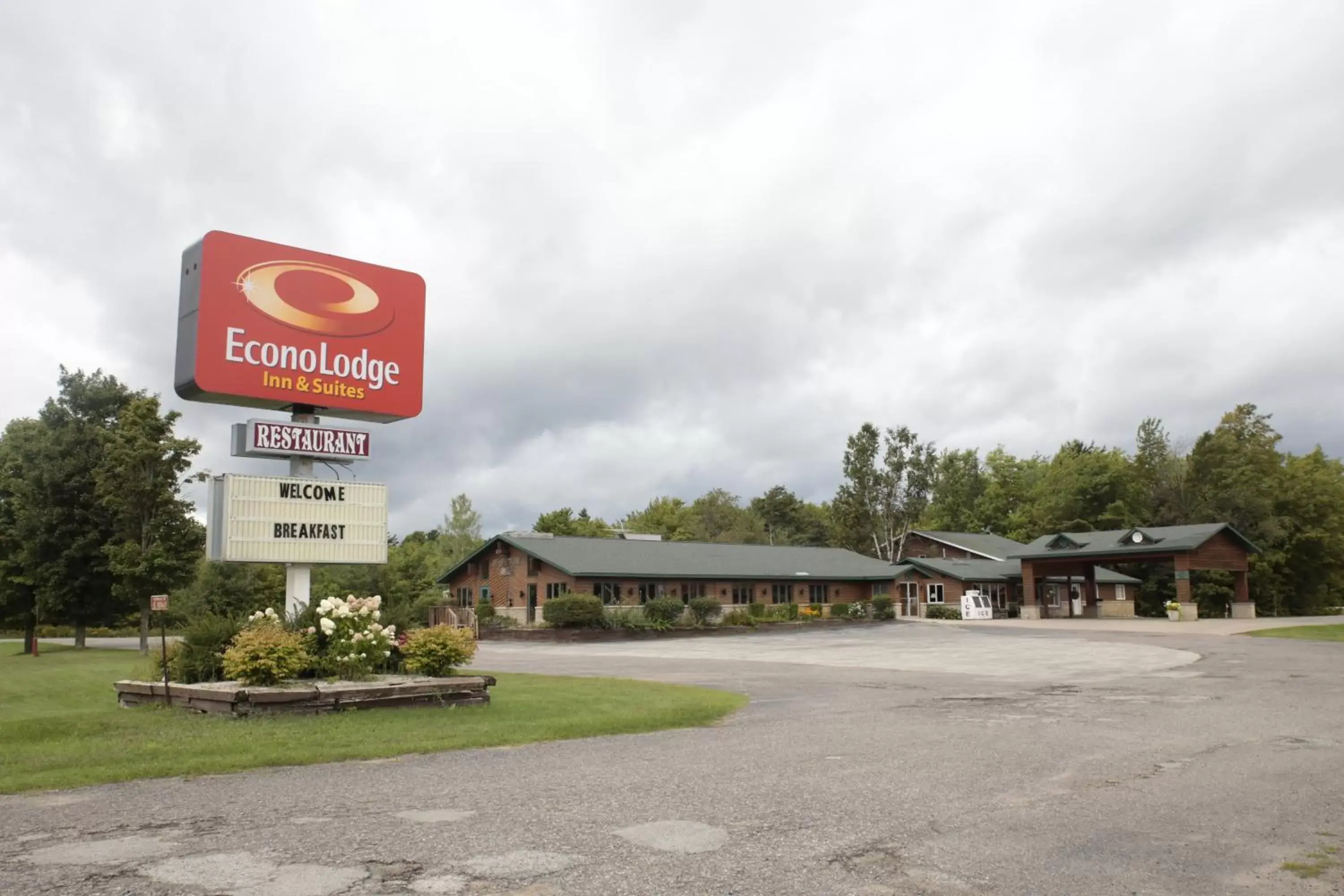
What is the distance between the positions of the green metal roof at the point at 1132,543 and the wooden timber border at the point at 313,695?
1885 inches

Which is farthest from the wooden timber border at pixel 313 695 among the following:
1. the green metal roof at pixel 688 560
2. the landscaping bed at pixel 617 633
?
the green metal roof at pixel 688 560

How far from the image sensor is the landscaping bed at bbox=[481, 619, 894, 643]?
4494cm

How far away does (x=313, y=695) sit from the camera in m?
14.5

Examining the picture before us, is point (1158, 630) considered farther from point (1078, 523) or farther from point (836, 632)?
point (1078, 523)

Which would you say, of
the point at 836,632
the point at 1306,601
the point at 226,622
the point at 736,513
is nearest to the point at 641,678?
the point at 226,622

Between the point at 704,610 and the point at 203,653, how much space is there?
36.0 metres

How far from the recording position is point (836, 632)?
4972 centimetres

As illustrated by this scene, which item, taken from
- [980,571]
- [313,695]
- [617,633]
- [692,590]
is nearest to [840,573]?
[980,571]

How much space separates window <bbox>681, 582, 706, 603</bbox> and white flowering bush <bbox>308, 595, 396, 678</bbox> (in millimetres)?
38030

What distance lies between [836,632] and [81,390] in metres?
37.0

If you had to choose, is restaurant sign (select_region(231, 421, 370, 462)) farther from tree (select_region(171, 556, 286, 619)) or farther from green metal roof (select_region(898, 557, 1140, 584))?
green metal roof (select_region(898, 557, 1140, 584))

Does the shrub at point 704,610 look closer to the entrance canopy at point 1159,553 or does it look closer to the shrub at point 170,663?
the entrance canopy at point 1159,553

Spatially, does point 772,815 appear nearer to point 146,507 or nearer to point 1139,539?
point 146,507

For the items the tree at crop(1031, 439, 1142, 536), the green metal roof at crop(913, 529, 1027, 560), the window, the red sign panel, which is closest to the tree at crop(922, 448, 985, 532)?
the tree at crop(1031, 439, 1142, 536)
